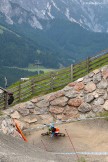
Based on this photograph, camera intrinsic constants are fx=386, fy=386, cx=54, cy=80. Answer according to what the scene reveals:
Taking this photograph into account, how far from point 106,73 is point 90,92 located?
1.66 meters

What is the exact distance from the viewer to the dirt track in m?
20.6

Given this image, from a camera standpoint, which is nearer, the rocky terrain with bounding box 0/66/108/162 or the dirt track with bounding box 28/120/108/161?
the dirt track with bounding box 28/120/108/161

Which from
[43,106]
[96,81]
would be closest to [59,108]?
[43,106]

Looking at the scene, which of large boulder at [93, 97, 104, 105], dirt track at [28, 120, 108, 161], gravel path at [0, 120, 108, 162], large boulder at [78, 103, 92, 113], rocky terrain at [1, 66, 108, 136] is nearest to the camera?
gravel path at [0, 120, 108, 162]

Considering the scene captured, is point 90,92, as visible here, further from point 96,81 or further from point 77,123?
point 77,123

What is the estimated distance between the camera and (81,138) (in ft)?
74.3

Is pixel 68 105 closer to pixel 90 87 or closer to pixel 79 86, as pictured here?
pixel 79 86

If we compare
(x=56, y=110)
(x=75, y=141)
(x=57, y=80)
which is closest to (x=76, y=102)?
(x=56, y=110)

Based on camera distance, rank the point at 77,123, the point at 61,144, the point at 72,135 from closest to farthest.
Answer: the point at 61,144 → the point at 72,135 → the point at 77,123

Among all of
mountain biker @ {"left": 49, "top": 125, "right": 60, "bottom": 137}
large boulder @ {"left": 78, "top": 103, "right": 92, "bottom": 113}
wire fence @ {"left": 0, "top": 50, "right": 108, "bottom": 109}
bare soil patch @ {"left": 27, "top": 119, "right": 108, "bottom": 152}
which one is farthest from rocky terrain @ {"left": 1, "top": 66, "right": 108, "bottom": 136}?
mountain biker @ {"left": 49, "top": 125, "right": 60, "bottom": 137}

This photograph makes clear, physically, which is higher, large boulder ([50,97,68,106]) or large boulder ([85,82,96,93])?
large boulder ([85,82,96,93])

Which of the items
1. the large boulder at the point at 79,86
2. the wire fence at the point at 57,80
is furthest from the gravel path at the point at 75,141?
the wire fence at the point at 57,80

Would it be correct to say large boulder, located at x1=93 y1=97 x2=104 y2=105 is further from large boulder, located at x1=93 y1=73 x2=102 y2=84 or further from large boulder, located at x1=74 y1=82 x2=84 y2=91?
large boulder, located at x1=74 y1=82 x2=84 y2=91

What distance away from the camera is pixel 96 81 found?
26.0 meters
